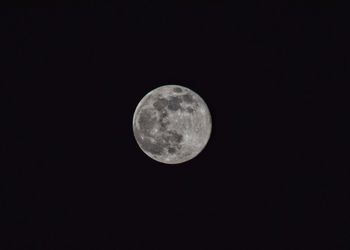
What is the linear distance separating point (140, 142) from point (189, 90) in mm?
1421

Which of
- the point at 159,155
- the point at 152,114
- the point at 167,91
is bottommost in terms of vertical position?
the point at 159,155

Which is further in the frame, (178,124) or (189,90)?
(189,90)

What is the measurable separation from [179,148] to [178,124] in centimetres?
46

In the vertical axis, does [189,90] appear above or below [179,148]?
above

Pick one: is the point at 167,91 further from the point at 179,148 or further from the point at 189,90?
the point at 179,148

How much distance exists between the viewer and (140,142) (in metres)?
8.05

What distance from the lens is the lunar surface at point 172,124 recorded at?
763 centimetres

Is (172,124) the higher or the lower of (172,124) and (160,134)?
the higher

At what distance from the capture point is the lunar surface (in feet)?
25.0

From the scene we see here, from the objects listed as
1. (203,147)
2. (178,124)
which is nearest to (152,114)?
(178,124)

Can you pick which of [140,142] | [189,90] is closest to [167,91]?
[189,90]

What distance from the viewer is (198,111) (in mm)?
7898

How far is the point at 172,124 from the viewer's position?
24.9ft

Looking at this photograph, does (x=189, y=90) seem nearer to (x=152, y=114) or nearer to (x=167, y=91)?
(x=167, y=91)
